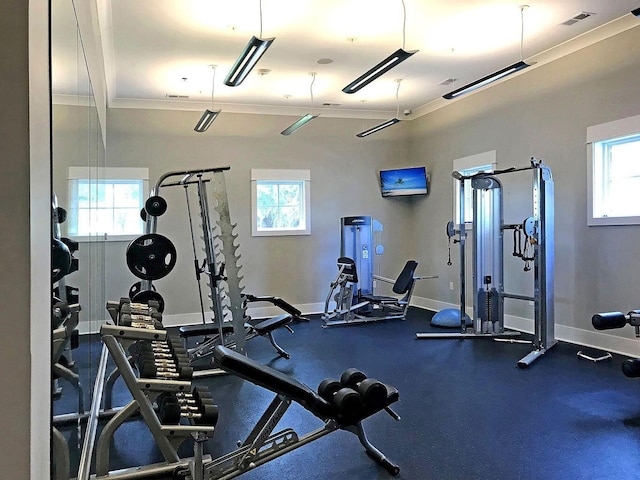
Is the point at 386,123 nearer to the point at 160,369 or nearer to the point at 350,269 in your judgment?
the point at 350,269

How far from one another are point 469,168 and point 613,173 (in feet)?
6.81

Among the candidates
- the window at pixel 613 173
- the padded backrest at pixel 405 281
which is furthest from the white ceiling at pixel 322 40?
the padded backrest at pixel 405 281

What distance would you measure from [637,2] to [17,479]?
5.18 meters

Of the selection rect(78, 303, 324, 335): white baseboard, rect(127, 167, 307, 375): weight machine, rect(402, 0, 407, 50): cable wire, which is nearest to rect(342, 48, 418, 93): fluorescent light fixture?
rect(402, 0, 407, 50): cable wire

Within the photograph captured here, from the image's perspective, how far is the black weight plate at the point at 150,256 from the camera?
13.1 feet

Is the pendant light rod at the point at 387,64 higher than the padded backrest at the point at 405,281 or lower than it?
higher

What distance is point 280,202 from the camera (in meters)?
7.53

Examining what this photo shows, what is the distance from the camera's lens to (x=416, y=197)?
8.05 m

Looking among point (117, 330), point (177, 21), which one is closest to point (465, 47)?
point (177, 21)

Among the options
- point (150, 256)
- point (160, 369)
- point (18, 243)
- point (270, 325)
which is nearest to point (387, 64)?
point (150, 256)

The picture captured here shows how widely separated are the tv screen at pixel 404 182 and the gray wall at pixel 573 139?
93cm

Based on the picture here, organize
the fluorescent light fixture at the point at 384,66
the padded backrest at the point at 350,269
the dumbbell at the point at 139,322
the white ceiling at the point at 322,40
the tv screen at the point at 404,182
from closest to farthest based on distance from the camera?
the dumbbell at the point at 139,322 → the fluorescent light fixture at the point at 384,66 → the white ceiling at the point at 322,40 → the padded backrest at the point at 350,269 → the tv screen at the point at 404,182

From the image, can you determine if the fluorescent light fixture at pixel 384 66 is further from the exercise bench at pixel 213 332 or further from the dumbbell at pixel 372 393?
the dumbbell at pixel 372 393

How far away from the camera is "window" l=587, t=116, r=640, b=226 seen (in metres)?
4.84
